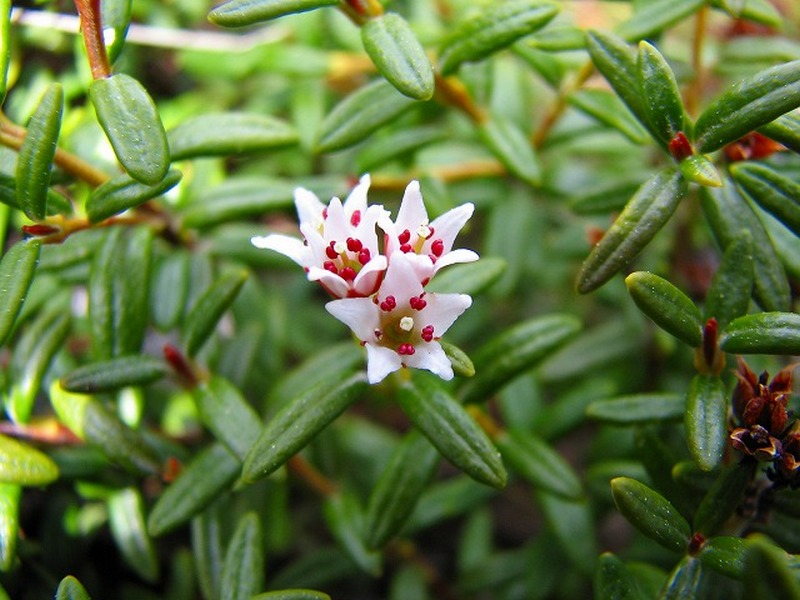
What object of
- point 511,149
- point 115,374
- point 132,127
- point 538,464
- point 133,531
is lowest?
point 133,531

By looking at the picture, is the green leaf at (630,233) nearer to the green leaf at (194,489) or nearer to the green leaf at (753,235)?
the green leaf at (753,235)

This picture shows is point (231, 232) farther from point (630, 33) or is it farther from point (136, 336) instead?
point (630, 33)

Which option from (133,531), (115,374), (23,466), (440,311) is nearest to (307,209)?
(440,311)

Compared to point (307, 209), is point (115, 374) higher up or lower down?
lower down

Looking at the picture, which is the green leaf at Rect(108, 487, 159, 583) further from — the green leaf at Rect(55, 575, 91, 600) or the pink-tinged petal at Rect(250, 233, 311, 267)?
the pink-tinged petal at Rect(250, 233, 311, 267)

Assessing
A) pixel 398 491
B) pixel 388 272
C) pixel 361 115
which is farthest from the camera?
pixel 361 115

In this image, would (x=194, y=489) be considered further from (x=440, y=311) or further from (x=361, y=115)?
(x=361, y=115)

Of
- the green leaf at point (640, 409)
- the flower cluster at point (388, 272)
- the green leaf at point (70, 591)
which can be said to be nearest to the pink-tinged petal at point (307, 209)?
the flower cluster at point (388, 272)

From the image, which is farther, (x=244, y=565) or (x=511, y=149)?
(x=511, y=149)
